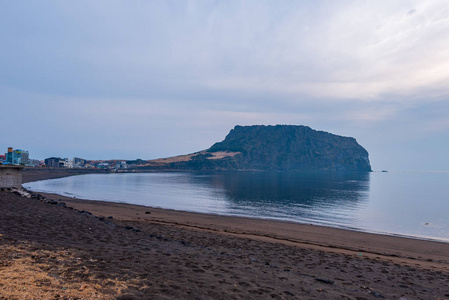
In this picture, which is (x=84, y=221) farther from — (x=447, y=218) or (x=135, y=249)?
(x=447, y=218)

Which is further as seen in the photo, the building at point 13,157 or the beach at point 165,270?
the building at point 13,157

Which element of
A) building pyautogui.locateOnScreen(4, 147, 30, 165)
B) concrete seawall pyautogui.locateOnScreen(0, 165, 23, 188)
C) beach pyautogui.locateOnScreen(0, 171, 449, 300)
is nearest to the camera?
beach pyautogui.locateOnScreen(0, 171, 449, 300)

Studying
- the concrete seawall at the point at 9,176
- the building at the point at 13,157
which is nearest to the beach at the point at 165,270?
the concrete seawall at the point at 9,176

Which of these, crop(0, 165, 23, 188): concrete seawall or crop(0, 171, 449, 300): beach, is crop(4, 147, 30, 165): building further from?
crop(0, 171, 449, 300): beach

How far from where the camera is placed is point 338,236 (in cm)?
2602

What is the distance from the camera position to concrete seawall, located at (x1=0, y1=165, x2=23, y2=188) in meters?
29.5

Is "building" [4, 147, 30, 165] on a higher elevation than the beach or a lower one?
higher

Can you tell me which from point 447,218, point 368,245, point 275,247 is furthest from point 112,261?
point 447,218

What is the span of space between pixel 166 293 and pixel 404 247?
75.9 ft

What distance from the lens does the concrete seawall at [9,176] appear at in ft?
96.9

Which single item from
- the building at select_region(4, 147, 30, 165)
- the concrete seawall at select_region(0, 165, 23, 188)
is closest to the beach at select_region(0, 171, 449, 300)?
the concrete seawall at select_region(0, 165, 23, 188)

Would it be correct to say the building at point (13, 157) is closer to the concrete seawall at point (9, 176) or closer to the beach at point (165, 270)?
the concrete seawall at point (9, 176)

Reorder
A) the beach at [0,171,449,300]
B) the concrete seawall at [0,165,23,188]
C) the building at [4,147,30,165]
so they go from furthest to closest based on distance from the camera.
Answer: the building at [4,147,30,165]
the concrete seawall at [0,165,23,188]
the beach at [0,171,449,300]

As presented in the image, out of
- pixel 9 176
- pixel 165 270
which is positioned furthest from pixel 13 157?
pixel 165 270
